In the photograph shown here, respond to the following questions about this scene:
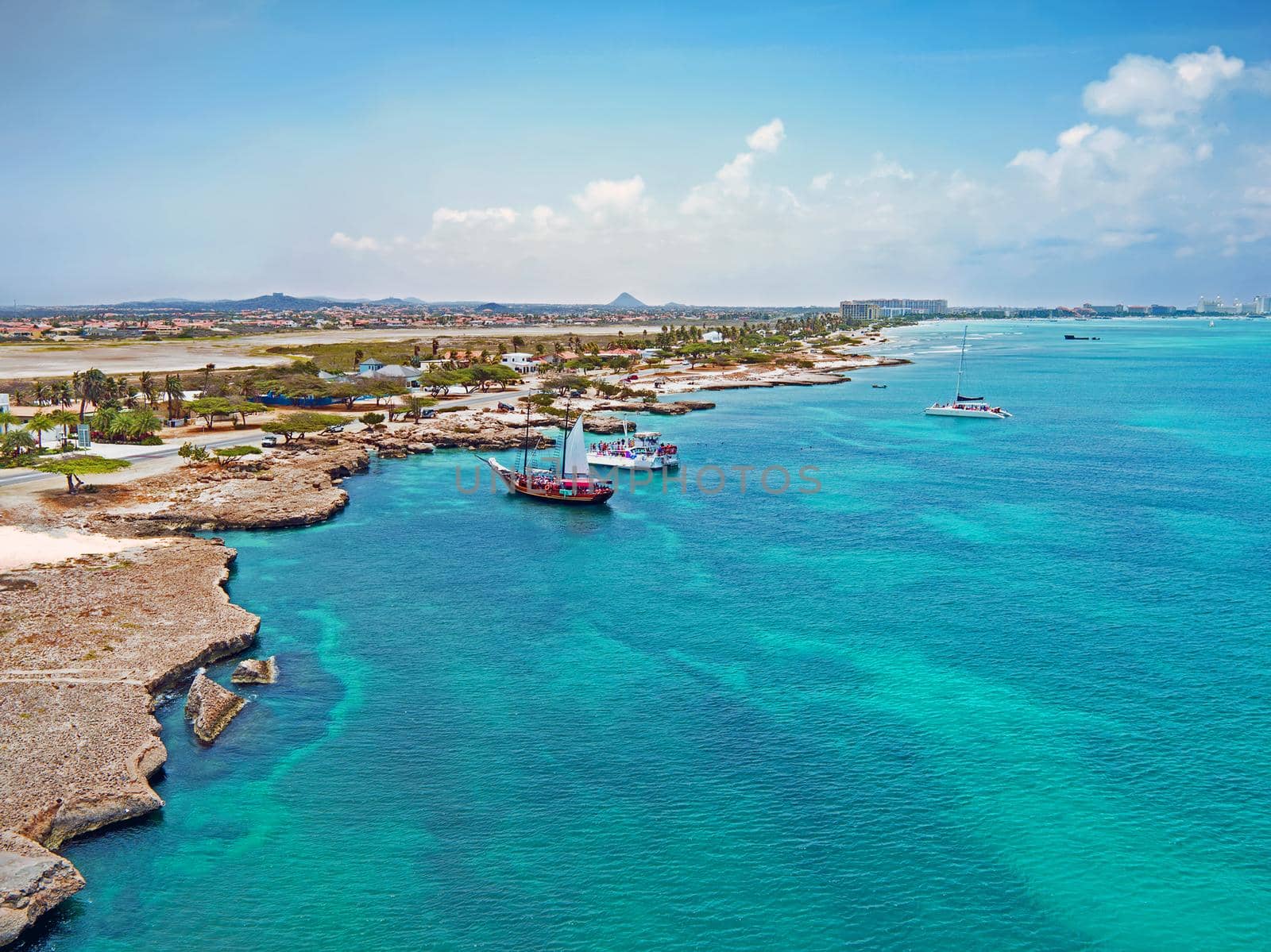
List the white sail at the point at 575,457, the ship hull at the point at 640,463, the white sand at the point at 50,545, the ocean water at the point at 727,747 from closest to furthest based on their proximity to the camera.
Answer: the ocean water at the point at 727,747, the white sand at the point at 50,545, the white sail at the point at 575,457, the ship hull at the point at 640,463

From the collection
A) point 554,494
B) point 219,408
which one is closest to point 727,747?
point 554,494

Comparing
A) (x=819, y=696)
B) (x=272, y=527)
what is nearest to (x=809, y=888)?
(x=819, y=696)

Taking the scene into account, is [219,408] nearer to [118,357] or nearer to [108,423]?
[108,423]

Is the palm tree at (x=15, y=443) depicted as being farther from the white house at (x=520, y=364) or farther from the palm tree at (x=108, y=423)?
the white house at (x=520, y=364)

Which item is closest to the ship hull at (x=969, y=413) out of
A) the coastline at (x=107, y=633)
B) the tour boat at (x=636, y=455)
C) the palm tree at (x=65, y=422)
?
the tour boat at (x=636, y=455)

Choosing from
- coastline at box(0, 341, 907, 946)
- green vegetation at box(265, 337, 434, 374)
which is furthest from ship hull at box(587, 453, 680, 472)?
green vegetation at box(265, 337, 434, 374)

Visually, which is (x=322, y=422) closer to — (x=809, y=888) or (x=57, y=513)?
(x=57, y=513)

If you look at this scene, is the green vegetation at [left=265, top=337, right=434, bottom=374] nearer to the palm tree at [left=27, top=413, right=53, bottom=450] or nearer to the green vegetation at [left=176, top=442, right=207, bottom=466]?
the palm tree at [left=27, top=413, right=53, bottom=450]
